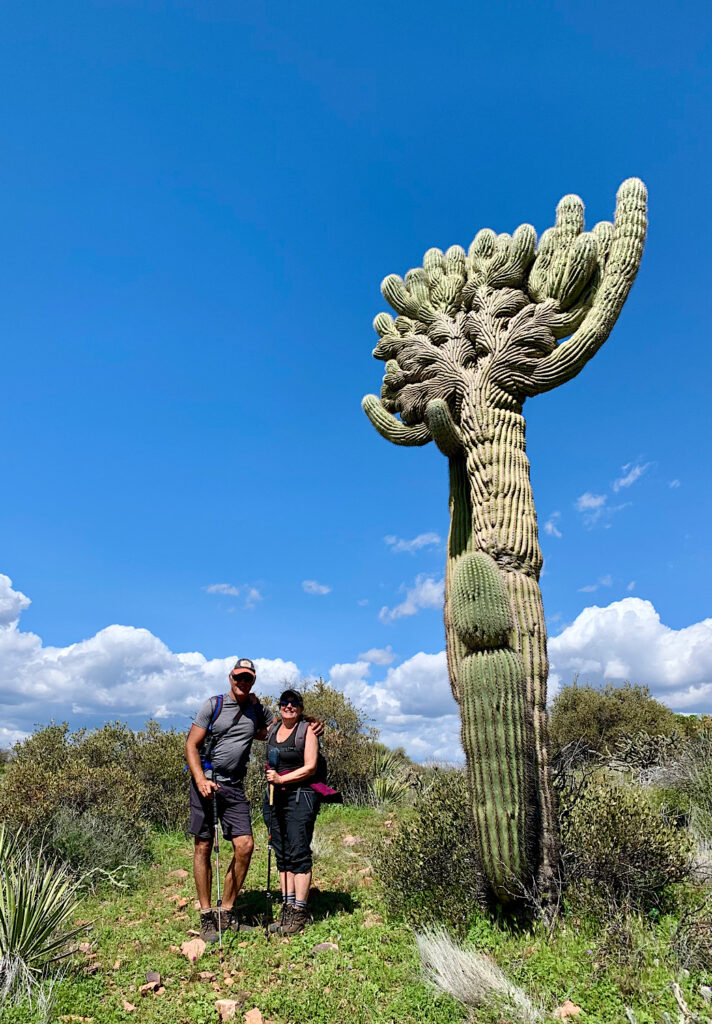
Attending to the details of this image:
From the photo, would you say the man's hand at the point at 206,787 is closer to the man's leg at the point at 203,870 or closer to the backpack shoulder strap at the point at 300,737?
the man's leg at the point at 203,870

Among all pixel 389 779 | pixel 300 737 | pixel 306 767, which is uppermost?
pixel 300 737

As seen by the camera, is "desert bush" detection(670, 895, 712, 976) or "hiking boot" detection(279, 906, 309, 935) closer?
"desert bush" detection(670, 895, 712, 976)

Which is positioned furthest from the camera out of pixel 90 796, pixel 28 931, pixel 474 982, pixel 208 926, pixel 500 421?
pixel 90 796

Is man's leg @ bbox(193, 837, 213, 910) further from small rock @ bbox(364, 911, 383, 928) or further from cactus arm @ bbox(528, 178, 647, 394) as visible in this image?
cactus arm @ bbox(528, 178, 647, 394)

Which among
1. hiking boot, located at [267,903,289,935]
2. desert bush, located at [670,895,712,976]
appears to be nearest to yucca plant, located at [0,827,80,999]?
hiking boot, located at [267,903,289,935]

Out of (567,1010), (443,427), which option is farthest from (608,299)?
(567,1010)

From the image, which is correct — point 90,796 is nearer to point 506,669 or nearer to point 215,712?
point 215,712

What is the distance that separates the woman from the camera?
500 cm

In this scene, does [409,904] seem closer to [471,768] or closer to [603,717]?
[471,768]

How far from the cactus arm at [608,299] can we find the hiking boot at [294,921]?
17.1 feet

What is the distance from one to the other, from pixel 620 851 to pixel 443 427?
4.04 meters

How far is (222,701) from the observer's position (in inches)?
206

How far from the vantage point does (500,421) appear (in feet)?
20.8

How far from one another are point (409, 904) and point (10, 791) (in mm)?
4717
